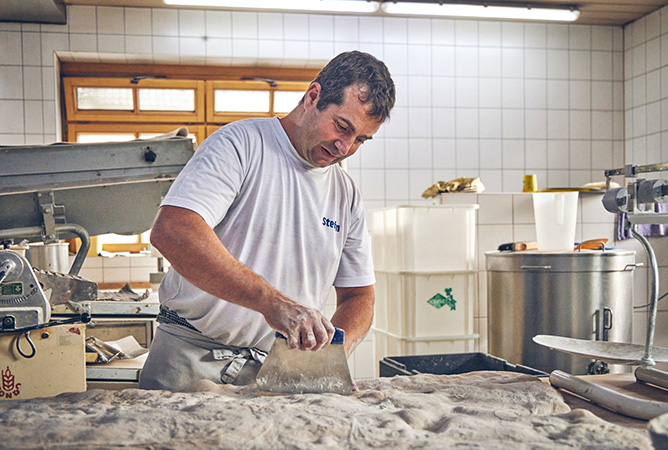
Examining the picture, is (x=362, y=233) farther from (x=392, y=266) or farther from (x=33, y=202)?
(x=392, y=266)

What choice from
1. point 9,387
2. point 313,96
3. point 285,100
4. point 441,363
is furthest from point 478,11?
point 9,387

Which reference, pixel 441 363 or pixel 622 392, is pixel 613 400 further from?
pixel 441 363

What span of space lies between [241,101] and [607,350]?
3697mm

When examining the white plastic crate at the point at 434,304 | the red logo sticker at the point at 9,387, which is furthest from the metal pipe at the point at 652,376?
the white plastic crate at the point at 434,304

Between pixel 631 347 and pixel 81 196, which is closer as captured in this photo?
pixel 631 347

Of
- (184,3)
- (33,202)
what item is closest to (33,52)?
(184,3)

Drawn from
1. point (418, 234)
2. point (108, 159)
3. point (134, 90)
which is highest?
point (134, 90)

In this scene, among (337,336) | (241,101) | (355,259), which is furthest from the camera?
(241,101)

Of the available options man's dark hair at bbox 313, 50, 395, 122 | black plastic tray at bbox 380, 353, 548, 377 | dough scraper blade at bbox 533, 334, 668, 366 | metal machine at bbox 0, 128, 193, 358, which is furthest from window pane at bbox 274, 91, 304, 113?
dough scraper blade at bbox 533, 334, 668, 366

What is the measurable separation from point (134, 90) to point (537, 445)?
4221 millimetres

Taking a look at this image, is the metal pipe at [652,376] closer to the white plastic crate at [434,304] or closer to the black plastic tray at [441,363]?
the black plastic tray at [441,363]

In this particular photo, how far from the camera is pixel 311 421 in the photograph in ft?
3.36

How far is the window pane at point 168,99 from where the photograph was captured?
15.1 ft

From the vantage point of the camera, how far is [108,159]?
2287 mm
